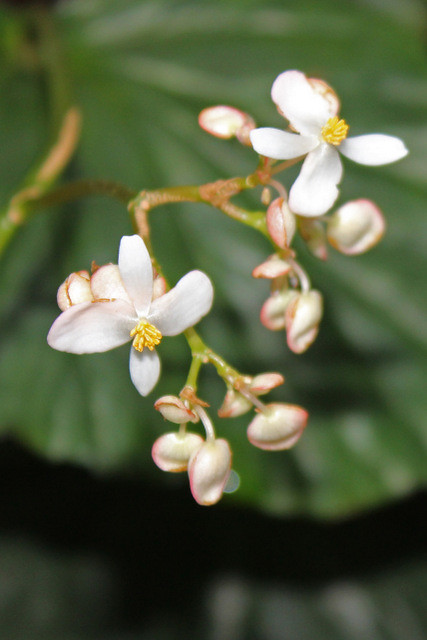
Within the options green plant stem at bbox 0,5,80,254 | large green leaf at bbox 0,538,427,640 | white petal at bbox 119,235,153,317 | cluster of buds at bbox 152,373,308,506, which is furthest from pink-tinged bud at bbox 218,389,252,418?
large green leaf at bbox 0,538,427,640

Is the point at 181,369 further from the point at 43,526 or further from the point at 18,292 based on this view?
the point at 43,526

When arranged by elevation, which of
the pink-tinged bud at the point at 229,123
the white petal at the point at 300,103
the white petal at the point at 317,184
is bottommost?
the white petal at the point at 317,184

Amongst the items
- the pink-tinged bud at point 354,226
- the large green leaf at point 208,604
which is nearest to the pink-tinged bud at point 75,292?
the pink-tinged bud at point 354,226

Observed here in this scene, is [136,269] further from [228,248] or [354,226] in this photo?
[228,248]

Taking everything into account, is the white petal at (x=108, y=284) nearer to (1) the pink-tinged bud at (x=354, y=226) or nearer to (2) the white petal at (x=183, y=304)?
(2) the white petal at (x=183, y=304)

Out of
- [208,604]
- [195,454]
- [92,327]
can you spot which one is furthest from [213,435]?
[208,604]

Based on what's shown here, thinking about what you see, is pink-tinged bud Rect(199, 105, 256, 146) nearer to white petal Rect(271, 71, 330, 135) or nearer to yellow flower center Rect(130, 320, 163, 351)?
white petal Rect(271, 71, 330, 135)
